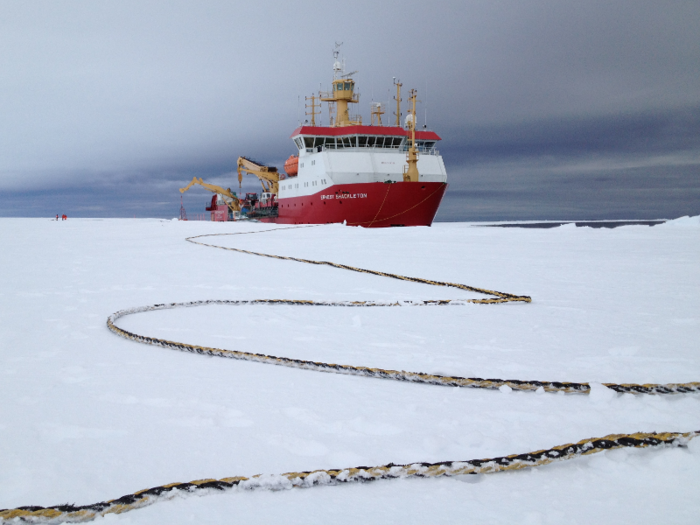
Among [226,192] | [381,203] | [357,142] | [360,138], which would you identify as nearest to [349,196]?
[381,203]

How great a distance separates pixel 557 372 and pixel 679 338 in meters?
1.15

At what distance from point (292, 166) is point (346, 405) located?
898 inches

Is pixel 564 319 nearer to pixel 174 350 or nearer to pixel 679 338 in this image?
pixel 679 338

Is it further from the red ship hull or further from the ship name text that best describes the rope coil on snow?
the ship name text

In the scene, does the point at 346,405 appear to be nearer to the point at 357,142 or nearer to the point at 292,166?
the point at 357,142

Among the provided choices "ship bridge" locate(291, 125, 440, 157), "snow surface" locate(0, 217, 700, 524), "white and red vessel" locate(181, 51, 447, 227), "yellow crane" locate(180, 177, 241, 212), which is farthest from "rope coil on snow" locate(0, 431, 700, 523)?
"yellow crane" locate(180, 177, 241, 212)

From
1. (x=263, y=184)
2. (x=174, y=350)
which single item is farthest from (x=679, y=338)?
(x=263, y=184)

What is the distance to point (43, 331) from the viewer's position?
2.76m

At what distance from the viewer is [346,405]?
1710mm

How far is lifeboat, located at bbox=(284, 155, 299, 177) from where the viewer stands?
75.9 feet

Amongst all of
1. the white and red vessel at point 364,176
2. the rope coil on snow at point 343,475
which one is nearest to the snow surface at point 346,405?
the rope coil on snow at point 343,475

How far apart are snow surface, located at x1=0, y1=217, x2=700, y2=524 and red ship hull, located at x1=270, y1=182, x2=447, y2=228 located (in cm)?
1408

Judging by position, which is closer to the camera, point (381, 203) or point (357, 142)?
point (381, 203)

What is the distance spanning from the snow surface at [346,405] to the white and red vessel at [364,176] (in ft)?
46.0
